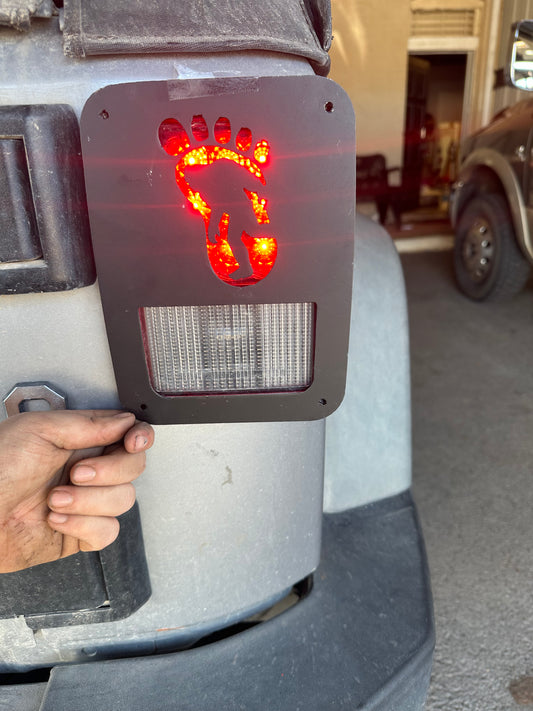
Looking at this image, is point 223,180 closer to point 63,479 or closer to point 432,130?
point 63,479

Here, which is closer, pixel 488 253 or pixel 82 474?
pixel 82 474

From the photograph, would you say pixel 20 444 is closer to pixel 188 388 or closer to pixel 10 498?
pixel 10 498

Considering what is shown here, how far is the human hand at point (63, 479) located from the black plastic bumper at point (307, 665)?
0.90ft

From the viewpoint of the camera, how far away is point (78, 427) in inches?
28.9

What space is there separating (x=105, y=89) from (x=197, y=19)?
0.48ft

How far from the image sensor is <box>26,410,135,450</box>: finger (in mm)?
726

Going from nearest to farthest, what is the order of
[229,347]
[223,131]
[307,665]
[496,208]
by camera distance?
[223,131] → [229,347] → [307,665] → [496,208]

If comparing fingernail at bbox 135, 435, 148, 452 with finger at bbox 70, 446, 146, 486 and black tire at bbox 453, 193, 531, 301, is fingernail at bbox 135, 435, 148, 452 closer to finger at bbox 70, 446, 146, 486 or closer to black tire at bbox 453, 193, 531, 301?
finger at bbox 70, 446, 146, 486

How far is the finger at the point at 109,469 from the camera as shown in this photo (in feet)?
2.39

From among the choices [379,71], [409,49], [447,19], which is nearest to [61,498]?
[379,71]

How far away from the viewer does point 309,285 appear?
69 cm

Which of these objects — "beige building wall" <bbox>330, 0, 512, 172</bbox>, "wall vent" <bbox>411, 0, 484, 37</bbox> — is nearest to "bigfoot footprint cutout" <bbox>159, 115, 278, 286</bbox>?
"beige building wall" <bbox>330, 0, 512, 172</bbox>

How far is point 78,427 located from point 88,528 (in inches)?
5.5

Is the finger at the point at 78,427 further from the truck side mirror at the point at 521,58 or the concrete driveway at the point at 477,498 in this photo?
the truck side mirror at the point at 521,58
